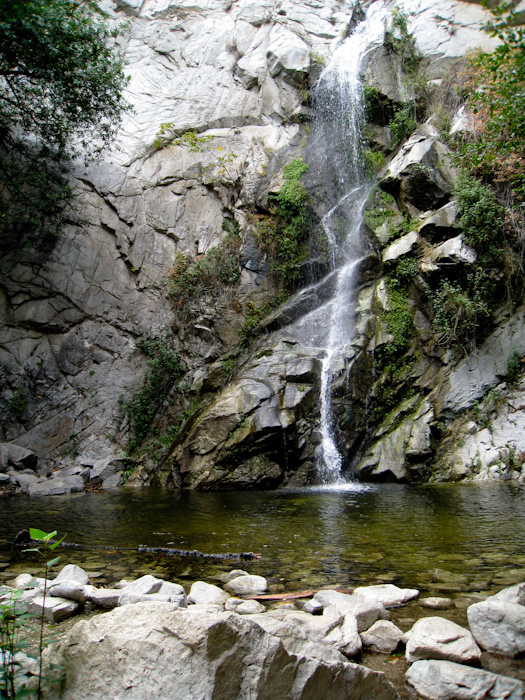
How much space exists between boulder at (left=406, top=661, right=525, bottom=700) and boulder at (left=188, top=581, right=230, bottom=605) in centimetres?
159

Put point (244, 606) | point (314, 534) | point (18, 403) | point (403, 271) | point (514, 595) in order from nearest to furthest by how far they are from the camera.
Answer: point (514, 595), point (244, 606), point (314, 534), point (403, 271), point (18, 403)

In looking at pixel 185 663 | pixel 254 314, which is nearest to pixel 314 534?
pixel 185 663

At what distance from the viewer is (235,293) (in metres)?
15.4

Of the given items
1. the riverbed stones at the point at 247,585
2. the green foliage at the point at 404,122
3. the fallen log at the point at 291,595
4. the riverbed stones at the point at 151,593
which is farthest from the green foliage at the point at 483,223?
the riverbed stones at the point at 151,593

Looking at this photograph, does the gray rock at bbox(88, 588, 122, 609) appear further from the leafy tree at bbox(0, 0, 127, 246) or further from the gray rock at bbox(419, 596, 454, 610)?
the leafy tree at bbox(0, 0, 127, 246)

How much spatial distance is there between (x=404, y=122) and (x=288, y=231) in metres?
5.84

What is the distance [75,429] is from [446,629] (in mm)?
13655

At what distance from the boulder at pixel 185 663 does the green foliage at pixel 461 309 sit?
10.5m

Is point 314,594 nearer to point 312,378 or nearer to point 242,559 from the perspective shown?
point 242,559

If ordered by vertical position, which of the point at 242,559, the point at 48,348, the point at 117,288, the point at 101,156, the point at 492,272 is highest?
the point at 101,156

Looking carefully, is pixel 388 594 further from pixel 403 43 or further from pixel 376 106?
pixel 403 43

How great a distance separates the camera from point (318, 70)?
18875 millimetres

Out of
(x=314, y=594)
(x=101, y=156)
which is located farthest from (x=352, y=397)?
(x=101, y=156)

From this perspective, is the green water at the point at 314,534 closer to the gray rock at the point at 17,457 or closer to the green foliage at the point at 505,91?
the gray rock at the point at 17,457
